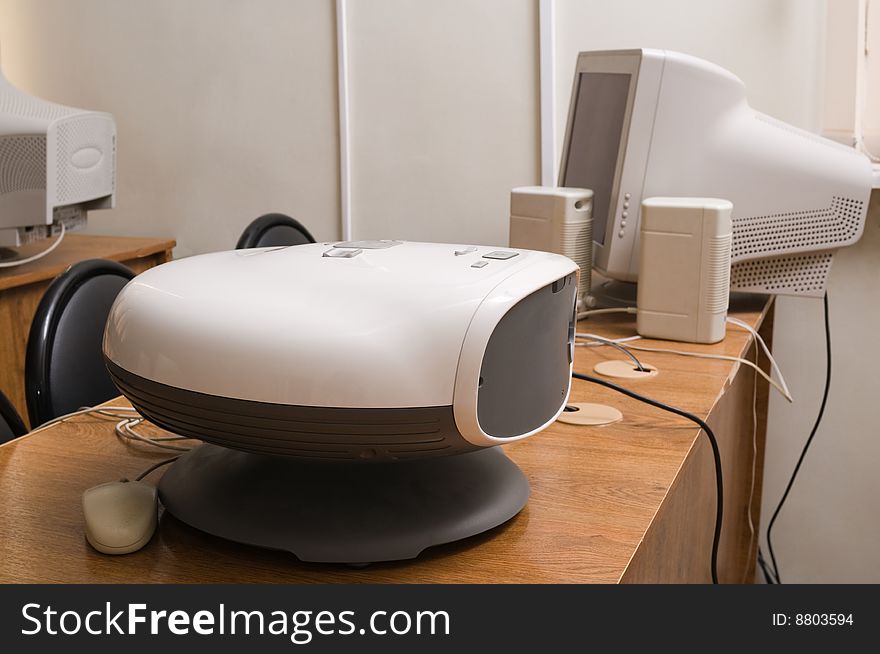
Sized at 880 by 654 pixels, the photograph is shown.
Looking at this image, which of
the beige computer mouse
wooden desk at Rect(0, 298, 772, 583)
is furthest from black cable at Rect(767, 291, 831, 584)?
the beige computer mouse

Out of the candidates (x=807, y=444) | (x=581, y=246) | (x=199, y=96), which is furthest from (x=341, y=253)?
(x=199, y=96)

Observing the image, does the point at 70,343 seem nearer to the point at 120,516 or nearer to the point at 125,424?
the point at 125,424

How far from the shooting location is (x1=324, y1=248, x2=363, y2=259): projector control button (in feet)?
2.44

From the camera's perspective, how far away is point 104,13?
2617 millimetres

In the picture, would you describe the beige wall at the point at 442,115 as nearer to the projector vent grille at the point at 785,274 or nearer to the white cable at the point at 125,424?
the projector vent grille at the point at 785,274

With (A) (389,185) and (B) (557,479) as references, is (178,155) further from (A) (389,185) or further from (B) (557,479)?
(B) (557,479)

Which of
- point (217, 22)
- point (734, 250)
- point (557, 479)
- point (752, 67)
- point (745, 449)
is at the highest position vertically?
point (217, 22)

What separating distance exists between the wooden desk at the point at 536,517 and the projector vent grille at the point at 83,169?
4.73 feet

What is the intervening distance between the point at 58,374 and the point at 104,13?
1791 mm

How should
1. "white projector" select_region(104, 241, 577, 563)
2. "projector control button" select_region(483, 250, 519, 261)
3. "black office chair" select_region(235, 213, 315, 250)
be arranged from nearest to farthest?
1. "white projector" select_region(104, 241, 577, 563)
2. "projector control button" select_region(483, 250, 519, 261)
3. "black office chair" select_region(235, 213, 315, 250)

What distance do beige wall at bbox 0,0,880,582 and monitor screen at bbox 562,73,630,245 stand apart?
421 mm

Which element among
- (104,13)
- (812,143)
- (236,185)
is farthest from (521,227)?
(104,13)

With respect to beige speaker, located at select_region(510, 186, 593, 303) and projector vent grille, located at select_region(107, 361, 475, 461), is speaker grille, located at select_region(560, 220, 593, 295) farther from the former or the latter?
projector vent grille, located at select_region(107, 361, 475, 461)

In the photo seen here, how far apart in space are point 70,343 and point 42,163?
1.12 metres
